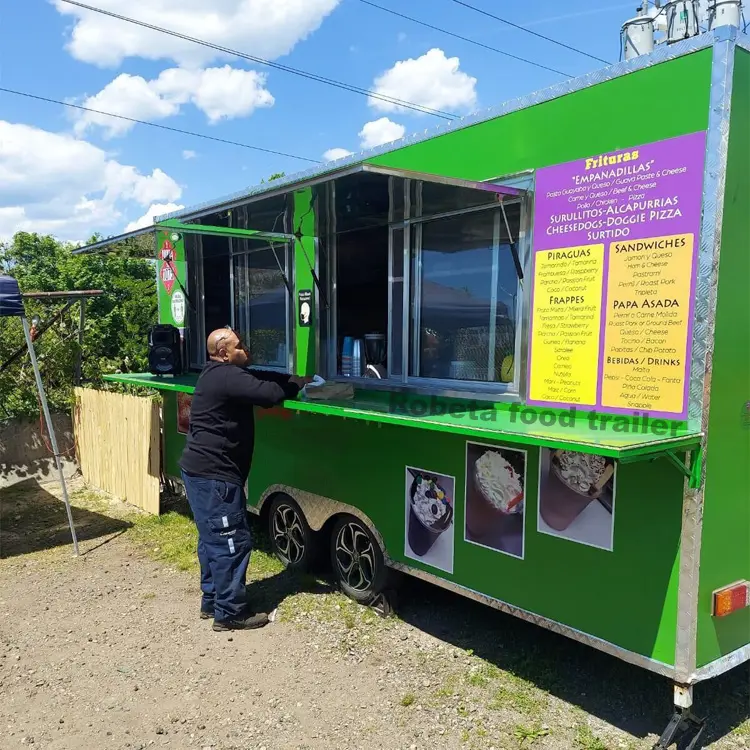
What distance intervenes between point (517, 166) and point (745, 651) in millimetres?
2604

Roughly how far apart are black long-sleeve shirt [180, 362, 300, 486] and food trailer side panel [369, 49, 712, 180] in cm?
174

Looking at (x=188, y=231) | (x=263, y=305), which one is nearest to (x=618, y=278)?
(x=188, y=231)

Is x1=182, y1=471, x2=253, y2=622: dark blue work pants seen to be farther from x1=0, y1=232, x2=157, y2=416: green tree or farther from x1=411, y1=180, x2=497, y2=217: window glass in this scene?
x1=0, y1=232, x2=157, y2=416: green tree

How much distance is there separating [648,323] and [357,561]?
2.63 meters

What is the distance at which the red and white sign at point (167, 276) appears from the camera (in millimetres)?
6929

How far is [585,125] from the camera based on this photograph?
3172mm

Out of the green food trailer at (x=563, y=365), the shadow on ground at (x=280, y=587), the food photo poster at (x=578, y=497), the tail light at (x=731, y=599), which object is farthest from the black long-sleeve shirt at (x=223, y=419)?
the tail light at (x=731, y=599)

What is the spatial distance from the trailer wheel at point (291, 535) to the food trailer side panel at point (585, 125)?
275 centimetres

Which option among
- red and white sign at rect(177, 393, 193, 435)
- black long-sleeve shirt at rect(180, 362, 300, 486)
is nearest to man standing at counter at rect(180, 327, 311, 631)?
black long-sleeve shirt at rect(180, 362, 300, 486)

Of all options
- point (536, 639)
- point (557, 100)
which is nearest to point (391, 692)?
point (536, 639)

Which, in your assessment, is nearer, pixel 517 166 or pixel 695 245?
pixel 695 245

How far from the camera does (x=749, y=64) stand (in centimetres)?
277

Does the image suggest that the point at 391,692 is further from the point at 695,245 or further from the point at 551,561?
the point at 695,245

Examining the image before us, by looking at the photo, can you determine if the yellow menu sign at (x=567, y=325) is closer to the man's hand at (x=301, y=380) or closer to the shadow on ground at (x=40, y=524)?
the man's hand at (x=301, y=380)
